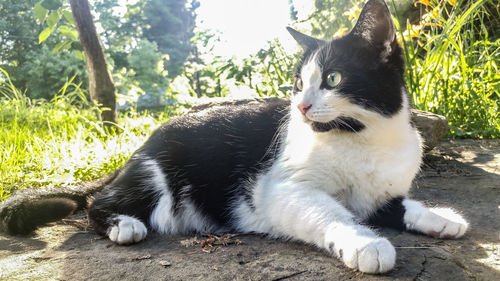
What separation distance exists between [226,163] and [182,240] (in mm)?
427

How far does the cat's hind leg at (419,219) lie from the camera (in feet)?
5.41

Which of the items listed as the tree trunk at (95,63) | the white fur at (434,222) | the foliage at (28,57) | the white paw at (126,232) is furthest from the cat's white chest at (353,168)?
the foliage at (28,57)

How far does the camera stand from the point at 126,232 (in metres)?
1.77

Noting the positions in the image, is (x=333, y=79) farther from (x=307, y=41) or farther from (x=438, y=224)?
(x=438, y=224)

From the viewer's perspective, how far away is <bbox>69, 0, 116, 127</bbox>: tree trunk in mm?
4156

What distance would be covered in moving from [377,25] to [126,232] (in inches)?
56.3

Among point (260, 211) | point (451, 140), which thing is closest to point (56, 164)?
point (260, 211)

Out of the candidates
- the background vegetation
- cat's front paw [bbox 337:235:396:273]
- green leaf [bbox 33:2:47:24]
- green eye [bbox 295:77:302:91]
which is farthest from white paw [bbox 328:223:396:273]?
green leaf [bbox 33:2:47:24]

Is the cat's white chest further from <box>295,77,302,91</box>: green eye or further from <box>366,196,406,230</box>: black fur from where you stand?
<box>295,77,302,91</box>: green eye

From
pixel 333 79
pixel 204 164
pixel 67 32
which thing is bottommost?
pixel 204 164

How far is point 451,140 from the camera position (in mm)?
3762

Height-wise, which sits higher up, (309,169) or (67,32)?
(67,32)

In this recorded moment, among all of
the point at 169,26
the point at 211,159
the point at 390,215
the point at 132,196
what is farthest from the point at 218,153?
the point at 169,26

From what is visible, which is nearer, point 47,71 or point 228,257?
point 228,257
